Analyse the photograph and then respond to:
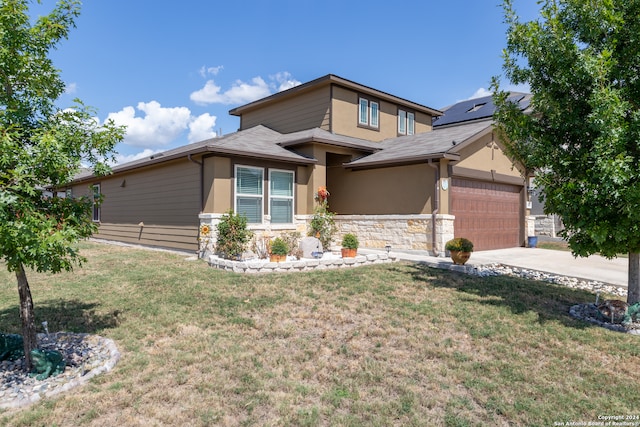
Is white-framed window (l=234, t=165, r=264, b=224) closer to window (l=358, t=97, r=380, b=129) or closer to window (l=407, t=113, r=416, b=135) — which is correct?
window (l=358, t=97, r=380, b=129)

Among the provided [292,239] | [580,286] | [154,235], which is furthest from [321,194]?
[580,286]

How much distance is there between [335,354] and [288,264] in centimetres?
491

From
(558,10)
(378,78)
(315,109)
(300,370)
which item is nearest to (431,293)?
(300,370)

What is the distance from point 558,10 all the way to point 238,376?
26.0ft

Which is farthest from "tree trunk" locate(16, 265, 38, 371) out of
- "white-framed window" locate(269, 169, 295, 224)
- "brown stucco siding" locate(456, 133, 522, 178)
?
"brown stucco siding" locate(456, 133, 522, 178)

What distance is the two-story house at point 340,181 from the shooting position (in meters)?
11.9

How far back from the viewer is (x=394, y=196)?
1306cm

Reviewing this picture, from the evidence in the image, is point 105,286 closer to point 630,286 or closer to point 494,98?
point 494,98

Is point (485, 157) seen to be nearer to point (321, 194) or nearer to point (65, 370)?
point (321, 194)

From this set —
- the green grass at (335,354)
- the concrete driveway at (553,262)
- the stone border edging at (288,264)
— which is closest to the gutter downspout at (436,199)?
the concrete driveway at (553,262)

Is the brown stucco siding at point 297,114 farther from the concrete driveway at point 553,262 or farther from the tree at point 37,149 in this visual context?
the tree at point 37,149

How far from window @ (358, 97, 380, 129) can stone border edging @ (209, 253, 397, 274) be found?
7511mm

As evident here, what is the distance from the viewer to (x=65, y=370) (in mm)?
4156

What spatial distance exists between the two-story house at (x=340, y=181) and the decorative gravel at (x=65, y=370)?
20.2ft
